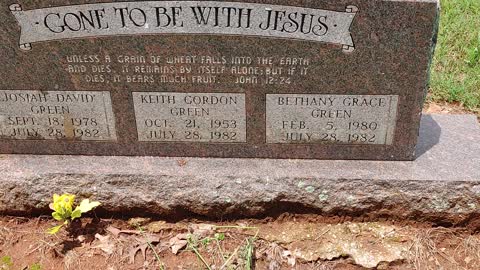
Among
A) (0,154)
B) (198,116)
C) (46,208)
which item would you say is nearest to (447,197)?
(198,116)

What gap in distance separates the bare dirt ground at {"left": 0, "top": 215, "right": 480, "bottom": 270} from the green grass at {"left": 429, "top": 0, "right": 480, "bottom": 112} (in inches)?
60.9

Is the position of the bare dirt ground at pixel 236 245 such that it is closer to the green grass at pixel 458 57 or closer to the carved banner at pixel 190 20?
the carved banner at pixel 190 20

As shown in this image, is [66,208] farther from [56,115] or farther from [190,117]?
[190,117]

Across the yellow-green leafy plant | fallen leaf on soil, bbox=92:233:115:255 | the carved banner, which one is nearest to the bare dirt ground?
fallen leaf on soil, bbox=92:233:115:255

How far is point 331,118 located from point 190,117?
832 mm

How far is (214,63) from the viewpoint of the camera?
9.37 ft

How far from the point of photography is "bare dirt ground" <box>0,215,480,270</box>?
2.85m

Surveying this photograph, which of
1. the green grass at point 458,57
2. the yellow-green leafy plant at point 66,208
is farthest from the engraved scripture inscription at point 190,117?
the green grass at point 458,57

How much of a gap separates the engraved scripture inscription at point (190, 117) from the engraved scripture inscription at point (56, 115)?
0.21 m

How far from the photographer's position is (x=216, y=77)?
2900 millimetres

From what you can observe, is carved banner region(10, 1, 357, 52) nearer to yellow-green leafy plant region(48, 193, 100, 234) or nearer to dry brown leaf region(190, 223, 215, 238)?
yellow-green leafy plant region(48, 193, 100, 234)

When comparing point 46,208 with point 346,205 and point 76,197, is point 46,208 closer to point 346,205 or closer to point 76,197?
point 76,197

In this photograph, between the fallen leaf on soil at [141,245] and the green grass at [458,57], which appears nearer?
the fallen leaf on soil at [141,245]

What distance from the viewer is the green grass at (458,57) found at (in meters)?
4.22
